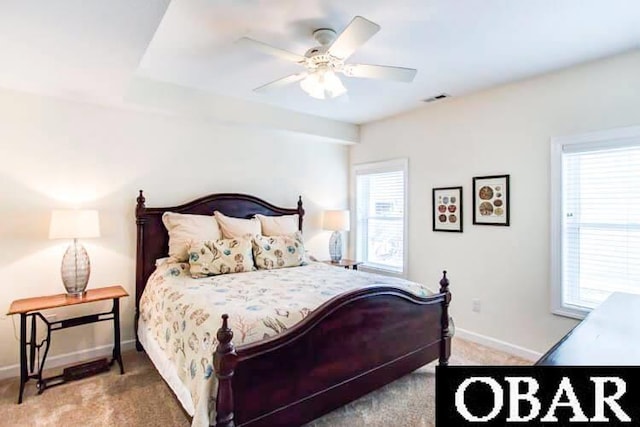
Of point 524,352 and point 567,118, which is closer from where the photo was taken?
point 567,118

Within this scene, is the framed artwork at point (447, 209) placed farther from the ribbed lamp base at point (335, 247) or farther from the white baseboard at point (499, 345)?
the ribbed lamp base at point (335, 247)

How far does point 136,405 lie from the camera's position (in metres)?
2.32

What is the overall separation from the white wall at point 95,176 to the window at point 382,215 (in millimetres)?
1375

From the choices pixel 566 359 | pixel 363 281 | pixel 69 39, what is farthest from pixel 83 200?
pixel 566 359

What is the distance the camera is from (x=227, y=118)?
3.55 m

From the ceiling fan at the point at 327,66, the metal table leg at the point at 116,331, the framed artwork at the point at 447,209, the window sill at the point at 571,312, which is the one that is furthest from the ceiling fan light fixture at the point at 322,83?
the window sill at the point at 571,312

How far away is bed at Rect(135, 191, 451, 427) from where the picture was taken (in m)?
1.66

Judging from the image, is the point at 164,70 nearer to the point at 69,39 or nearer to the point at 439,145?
the point at 69,39

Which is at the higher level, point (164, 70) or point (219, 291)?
point (164, 70)

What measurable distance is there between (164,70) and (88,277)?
1804 millimetres

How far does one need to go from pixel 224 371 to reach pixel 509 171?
293 cm

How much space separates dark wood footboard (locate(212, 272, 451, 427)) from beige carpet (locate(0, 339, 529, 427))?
169mm

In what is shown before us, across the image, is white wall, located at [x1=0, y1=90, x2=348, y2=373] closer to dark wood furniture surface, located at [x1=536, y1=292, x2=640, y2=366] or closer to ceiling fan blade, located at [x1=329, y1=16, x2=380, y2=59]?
ceiling fan blade, located at [x1=329, y1=16, x2=380, y2=59]

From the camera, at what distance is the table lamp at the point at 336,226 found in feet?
14.2
